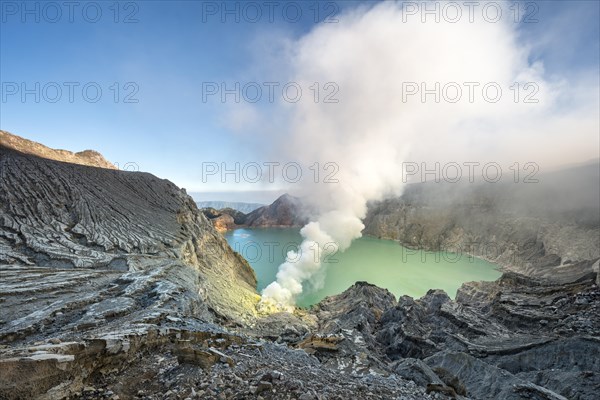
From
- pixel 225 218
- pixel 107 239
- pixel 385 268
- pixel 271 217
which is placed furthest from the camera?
pixel 271 217

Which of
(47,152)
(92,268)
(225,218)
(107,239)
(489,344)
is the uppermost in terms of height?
(47,152)

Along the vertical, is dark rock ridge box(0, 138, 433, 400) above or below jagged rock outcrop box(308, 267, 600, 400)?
above

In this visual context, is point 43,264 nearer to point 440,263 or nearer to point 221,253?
point 221,253

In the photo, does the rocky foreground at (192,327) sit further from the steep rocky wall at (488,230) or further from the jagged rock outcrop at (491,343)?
the steep rocky wall at (488,230)

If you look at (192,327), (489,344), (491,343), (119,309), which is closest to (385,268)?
(491,343)

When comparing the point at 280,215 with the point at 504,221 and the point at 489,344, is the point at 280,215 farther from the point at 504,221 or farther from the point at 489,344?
the point at 489,344

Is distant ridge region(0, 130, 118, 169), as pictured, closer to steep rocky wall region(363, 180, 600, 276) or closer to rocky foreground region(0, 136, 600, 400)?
rocky foreground region(0, 136, 600, 400)

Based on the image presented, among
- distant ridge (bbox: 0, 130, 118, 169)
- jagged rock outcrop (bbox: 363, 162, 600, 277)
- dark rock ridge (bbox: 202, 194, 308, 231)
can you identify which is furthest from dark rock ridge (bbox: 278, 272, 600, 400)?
dark rock ridge (bbox: 202, 194, 308, 231)
